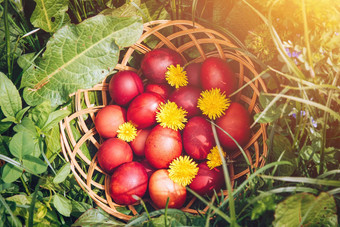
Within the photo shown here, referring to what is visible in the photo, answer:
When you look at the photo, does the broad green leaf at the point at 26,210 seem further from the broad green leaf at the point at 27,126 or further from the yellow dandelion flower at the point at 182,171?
the yellow dandelion flower at the point at 182,171

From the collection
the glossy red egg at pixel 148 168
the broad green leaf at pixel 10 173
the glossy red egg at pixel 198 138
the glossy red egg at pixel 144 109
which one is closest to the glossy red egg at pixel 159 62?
the glossy red egg at pixel 144 109

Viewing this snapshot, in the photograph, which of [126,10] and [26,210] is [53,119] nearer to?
[26,210]

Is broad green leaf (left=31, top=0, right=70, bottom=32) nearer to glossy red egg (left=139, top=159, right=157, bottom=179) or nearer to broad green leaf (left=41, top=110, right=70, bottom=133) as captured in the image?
broad green leaf (left=41, top=110, right=70, bottom=133)

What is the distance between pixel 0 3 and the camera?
1.64 m

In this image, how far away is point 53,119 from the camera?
144 centimetres

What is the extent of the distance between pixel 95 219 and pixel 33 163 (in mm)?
425

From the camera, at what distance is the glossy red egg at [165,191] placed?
140cm

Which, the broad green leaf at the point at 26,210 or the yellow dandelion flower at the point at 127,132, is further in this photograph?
the yellow dandelion flower at the point at 127,132

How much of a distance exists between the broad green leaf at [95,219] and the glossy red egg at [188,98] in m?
0.70

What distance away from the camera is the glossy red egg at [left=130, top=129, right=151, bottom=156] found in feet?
5.26

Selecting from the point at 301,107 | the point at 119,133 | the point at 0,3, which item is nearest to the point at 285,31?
the point at 301,107

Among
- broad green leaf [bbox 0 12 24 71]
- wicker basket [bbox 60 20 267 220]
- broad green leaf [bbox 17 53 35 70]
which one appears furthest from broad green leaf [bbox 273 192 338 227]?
broad green leaf [bbox 0 12 24 71]

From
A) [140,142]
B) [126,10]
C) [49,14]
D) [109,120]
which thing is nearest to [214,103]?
[140,142]

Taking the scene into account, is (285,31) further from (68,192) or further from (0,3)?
(0,3)
